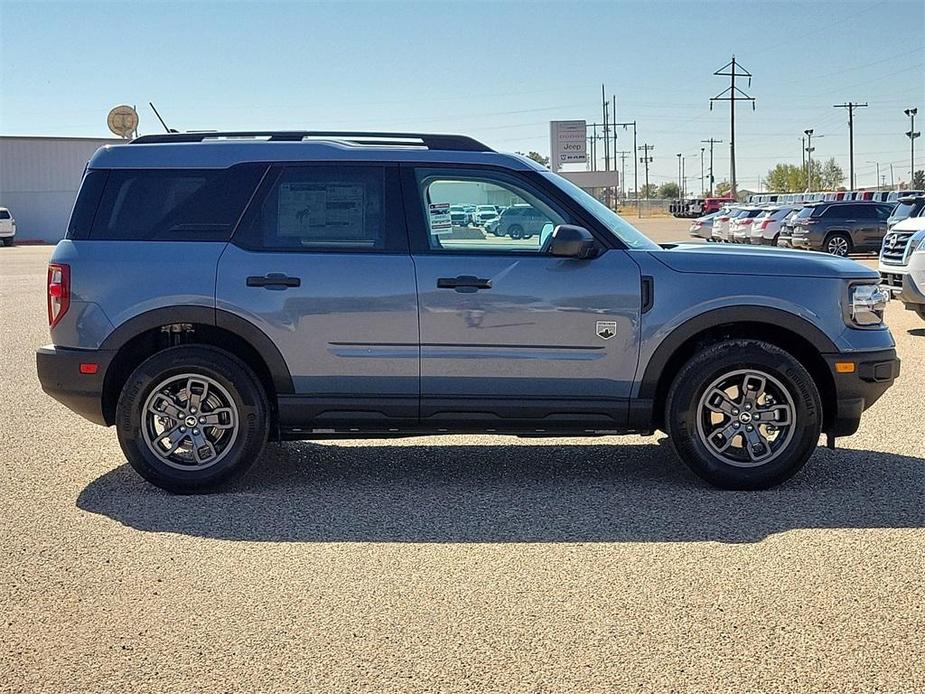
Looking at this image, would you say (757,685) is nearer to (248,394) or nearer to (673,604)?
(673,604)

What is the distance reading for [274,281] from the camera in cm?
645

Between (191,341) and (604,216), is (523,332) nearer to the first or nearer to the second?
(604,216)

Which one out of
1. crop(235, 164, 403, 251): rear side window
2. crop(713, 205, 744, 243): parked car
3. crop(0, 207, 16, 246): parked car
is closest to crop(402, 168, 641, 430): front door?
crop(235, 164, 403, 251): rear side window

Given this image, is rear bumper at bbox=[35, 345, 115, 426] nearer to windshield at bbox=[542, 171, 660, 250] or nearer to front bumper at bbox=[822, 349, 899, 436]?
windshield at bbox=[542, 171, 660, 250]

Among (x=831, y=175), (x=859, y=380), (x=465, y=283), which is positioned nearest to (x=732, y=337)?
(x=859, y=380)

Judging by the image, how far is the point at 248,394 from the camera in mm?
6457

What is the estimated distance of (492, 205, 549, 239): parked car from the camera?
6.55 m

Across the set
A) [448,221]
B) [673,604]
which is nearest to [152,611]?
[673,604]

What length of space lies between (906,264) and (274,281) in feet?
32.0

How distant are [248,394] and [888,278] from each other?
10326mm

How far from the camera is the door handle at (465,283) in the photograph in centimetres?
640

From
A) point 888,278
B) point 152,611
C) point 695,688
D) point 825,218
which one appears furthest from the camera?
point 825,218

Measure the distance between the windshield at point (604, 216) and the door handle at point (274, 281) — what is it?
1563 mm

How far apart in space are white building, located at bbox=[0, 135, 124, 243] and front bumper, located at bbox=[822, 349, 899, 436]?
59.9m
